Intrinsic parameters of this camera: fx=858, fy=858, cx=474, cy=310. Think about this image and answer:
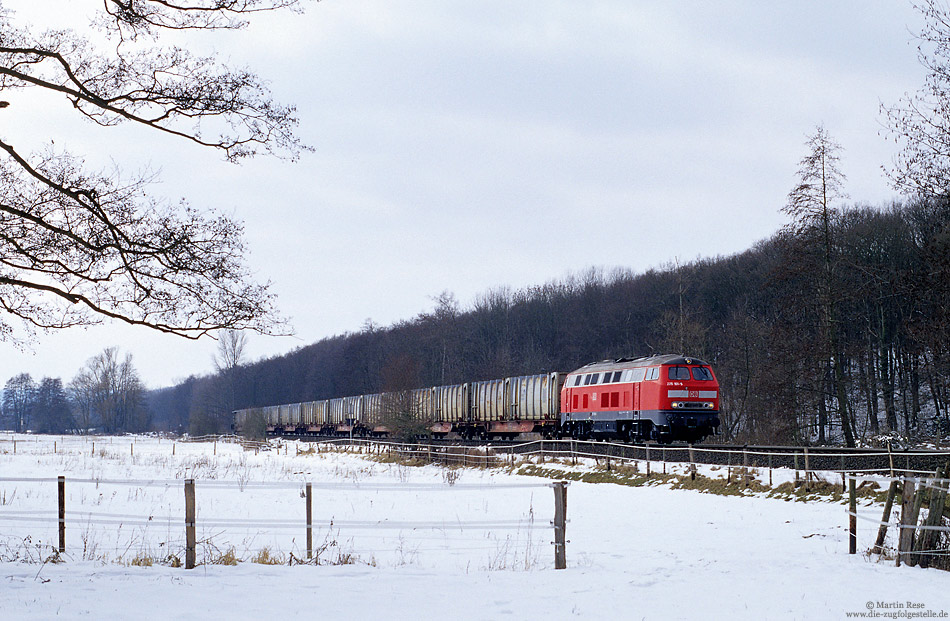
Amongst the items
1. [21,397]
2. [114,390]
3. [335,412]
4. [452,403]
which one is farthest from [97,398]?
[452,403]

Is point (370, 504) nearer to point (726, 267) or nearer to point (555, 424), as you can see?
point (555, 424)

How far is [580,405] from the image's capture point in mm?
35250

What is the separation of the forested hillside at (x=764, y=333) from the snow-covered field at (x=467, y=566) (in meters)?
10.6

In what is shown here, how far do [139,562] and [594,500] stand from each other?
540 inches

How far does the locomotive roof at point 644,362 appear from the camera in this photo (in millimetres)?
29656

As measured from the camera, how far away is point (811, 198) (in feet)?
105

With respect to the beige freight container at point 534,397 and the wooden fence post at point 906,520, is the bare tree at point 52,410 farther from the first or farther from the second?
the wooden fence post at point 906,520

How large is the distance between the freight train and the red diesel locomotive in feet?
0.11

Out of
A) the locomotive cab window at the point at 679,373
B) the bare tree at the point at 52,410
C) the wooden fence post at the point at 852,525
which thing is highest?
the locomotive cab window at the point at 679,373

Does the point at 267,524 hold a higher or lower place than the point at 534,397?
lower

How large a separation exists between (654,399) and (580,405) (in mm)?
6362

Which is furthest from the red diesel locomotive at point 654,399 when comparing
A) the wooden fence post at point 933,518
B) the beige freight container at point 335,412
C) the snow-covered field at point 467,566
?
the beige freight container at point 335,412

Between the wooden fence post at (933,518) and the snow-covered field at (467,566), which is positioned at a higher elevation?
the wooden fence post at (933,518)

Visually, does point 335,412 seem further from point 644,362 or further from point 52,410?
point 52,410
